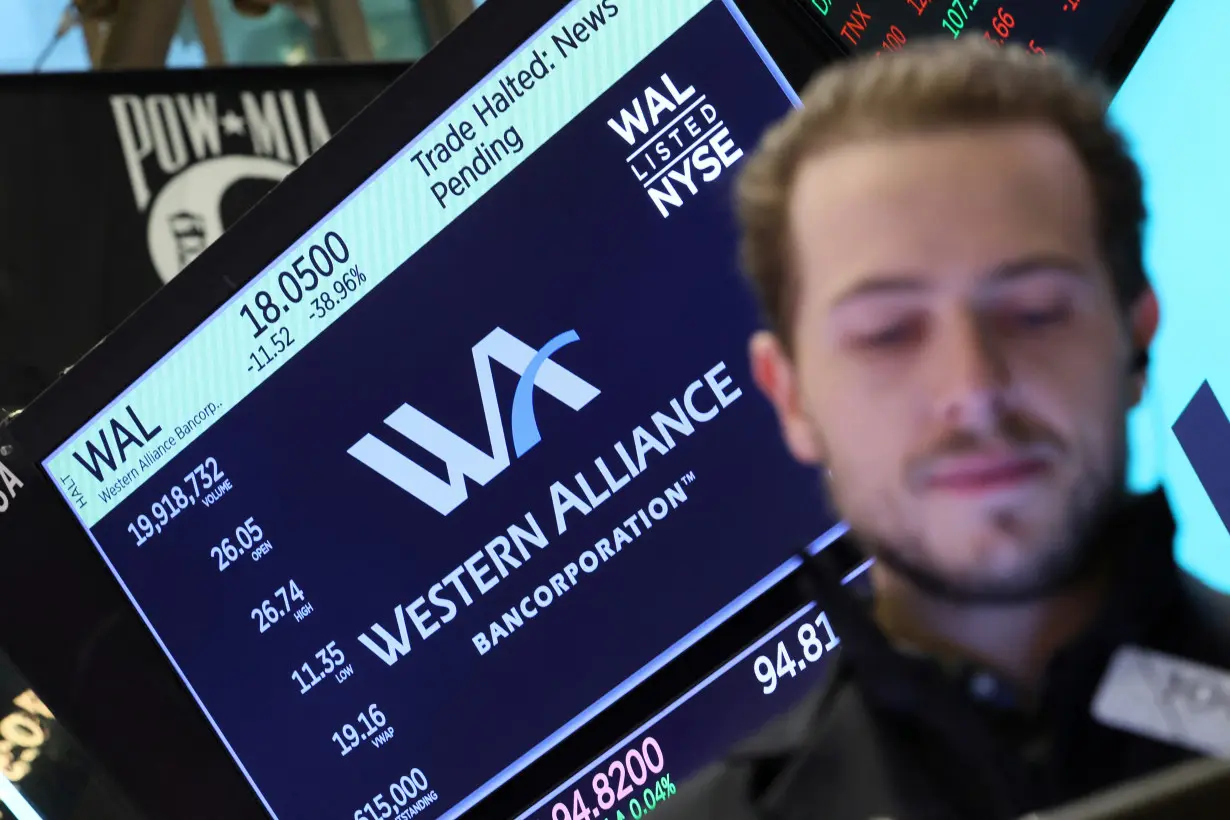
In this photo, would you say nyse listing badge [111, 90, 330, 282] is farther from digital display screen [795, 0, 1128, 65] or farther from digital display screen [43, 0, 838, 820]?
digital display screen [795, 0, 1128, 65]

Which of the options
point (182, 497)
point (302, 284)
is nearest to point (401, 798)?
point (182, 497)

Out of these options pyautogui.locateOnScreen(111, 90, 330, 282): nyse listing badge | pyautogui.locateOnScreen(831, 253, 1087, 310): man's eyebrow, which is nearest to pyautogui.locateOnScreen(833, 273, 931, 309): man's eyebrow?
pyautogui.locateOnScreen(831, 253, 1087, 310): man's eyebrow

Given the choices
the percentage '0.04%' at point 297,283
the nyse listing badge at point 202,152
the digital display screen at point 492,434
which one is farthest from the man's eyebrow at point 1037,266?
the nyse listing badge at point 202,152

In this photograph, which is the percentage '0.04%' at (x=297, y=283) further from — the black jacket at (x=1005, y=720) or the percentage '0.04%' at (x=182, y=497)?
the black jacket at (x=1005, y=720)

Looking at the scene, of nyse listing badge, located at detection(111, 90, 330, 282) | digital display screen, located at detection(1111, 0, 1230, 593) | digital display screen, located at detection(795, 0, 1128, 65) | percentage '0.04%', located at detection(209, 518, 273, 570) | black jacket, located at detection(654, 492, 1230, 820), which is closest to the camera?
black jacket, located at detection(654, 492, 1230, 820)

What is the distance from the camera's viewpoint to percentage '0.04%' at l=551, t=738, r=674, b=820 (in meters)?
1.05

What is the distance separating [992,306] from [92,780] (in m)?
1.38

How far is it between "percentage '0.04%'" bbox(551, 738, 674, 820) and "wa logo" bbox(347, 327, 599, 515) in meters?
0.27

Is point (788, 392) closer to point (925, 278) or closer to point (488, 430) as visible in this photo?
point (925, 278)

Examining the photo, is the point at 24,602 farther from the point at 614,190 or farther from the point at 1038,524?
the point at 1038,524

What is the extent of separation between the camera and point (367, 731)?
3.54 feet

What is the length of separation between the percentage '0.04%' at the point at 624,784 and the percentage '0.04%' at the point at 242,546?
1.14ft

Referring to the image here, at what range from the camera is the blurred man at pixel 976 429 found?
1.81 ft

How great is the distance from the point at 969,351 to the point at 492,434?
517mm
